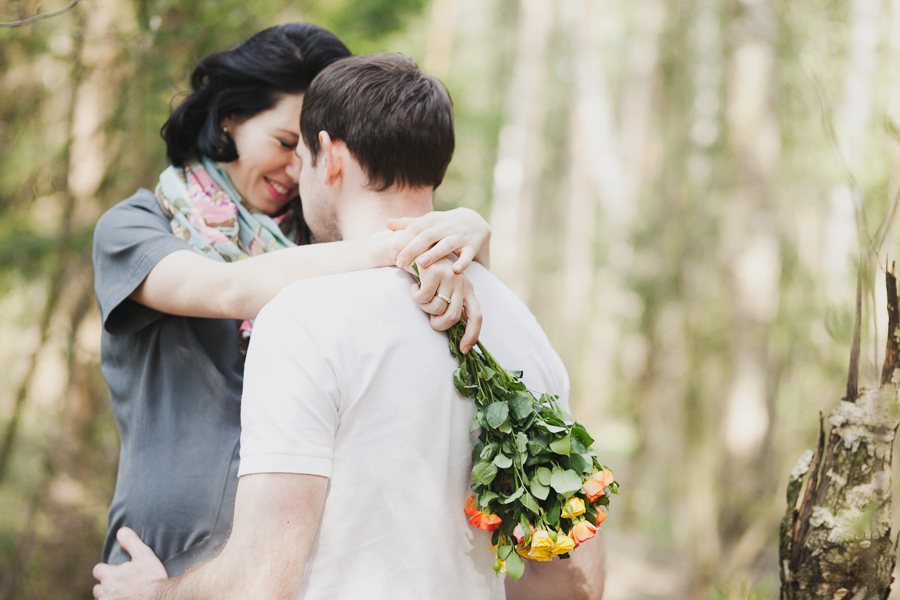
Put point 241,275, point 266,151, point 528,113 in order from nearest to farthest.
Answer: point 241,275, point 266,151, point 528,113

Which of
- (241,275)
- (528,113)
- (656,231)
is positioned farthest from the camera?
(528,113)

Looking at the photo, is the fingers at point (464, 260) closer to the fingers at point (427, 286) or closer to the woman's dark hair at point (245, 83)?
the fingers at point (427, 286)

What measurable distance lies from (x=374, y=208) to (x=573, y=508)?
32.9 inches

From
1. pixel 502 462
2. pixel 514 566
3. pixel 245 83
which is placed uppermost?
pixel 245 83

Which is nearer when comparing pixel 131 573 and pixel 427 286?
pixel 427 286

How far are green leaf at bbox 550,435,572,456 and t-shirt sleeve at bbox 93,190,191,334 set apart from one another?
3.50 ft

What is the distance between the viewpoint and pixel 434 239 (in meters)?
1.55

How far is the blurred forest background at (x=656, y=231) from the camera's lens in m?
3.98

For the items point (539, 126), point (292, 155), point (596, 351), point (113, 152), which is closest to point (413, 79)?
point (292, 155)

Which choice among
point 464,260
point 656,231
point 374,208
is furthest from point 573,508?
point 656,231

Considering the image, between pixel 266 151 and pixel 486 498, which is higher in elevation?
pixel 266 151

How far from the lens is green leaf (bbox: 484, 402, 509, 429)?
144 centimetres

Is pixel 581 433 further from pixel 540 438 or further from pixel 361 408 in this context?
pixel 361 408

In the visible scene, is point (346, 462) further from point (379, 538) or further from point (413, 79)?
point (413, 79)
